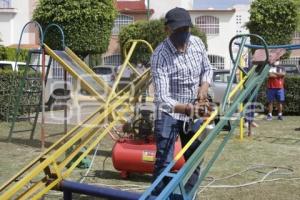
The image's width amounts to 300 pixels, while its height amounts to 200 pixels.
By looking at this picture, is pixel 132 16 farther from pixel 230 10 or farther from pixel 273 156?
pixel 273 156

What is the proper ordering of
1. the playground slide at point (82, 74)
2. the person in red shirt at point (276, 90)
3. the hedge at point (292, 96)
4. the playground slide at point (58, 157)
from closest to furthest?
1. the playground slide at point (58, 157)
2. the playground slide at point (82, 74)
3. the person in red shirt at point (276, 90)
4. the hedge at point (292, 96)

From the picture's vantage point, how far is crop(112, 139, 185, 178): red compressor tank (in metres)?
5.82

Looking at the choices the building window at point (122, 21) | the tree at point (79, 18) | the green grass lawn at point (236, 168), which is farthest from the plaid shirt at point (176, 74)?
the building window at point (122, 21)

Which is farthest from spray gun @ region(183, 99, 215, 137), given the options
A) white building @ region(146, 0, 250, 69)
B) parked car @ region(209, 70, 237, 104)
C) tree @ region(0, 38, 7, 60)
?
white building @ region(146, 0, 250, 69)

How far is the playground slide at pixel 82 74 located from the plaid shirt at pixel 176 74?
10.8 ft

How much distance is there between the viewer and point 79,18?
64.9 feet

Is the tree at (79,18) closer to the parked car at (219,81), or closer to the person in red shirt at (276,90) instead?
the parked car at (219,81)

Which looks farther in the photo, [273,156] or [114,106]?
[273,156]

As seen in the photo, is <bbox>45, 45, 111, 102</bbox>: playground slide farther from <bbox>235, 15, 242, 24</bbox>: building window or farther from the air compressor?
<bbox>235, 15, 242, 24</bbox>: building window

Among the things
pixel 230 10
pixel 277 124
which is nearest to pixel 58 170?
pixel 277 124

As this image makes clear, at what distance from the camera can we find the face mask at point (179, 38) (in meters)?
4.02

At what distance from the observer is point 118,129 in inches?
300

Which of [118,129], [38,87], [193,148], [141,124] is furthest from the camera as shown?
[38,87]

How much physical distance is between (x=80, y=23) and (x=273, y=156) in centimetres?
1361
